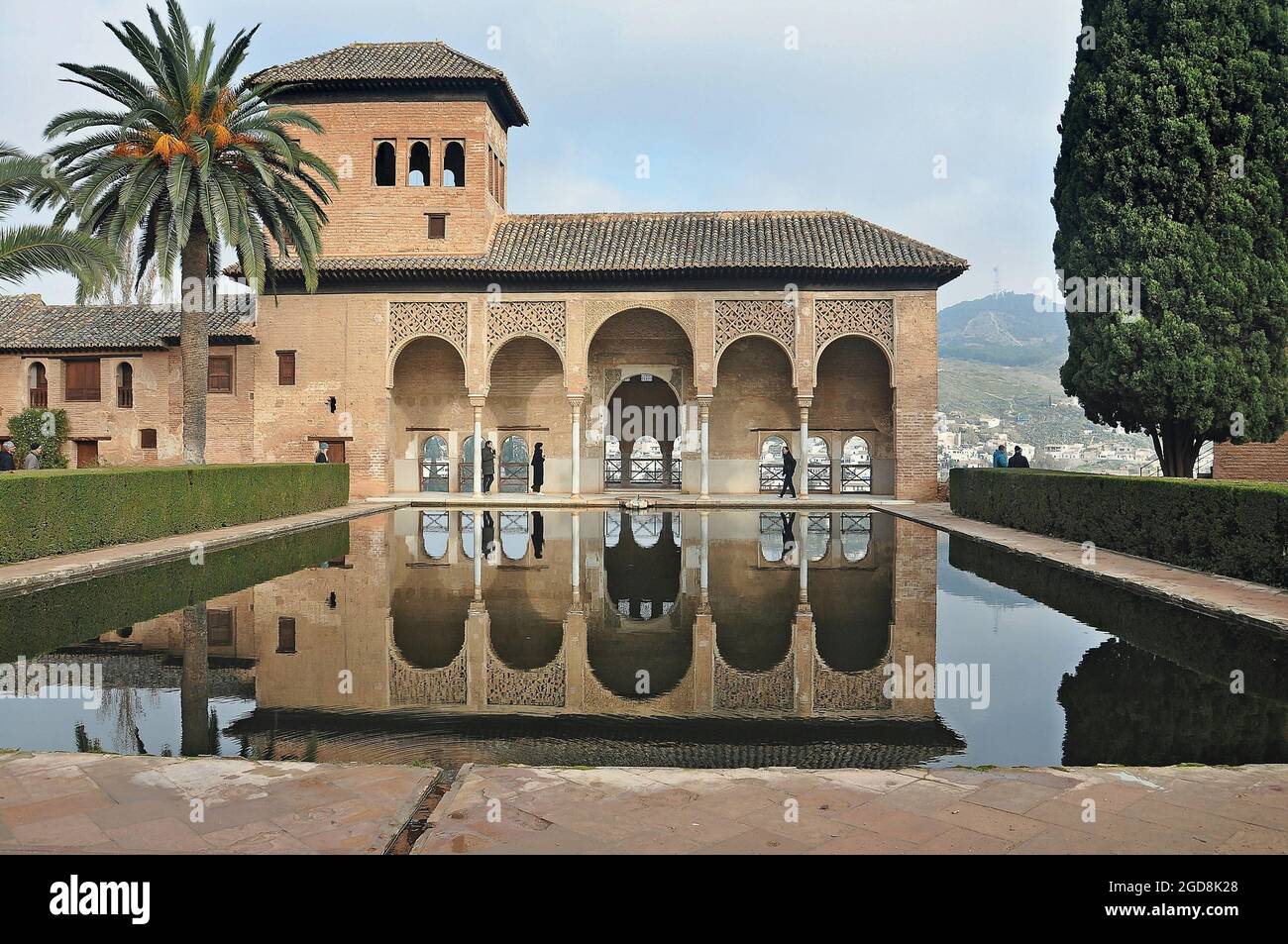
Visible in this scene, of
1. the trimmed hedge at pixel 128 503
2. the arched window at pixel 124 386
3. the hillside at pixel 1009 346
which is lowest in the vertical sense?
the trimmed hedge at pixel 128 503

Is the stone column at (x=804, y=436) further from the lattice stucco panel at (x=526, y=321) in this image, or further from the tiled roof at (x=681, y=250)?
the lattice stucco panel at (x=526, y=321)

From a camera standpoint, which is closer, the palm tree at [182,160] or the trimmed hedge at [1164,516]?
the trimmed hedge at [1164,516]

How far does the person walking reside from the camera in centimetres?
2744

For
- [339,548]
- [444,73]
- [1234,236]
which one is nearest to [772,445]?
[444,73]

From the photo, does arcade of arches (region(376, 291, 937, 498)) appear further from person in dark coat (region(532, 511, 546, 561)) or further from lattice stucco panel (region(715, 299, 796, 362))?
person in dark coat (region(532, 511, 546, 561))

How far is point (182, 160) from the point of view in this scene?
1684 cm

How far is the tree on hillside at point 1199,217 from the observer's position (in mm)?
15367

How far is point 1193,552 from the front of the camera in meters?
10.6

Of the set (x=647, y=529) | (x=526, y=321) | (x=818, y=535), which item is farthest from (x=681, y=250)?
(x=818, y=535)

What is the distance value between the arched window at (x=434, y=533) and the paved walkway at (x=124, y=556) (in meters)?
2.03

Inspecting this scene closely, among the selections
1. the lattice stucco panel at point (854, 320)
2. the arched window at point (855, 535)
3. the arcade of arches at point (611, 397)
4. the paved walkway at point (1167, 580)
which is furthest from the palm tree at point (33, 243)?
the lattice stucco panel at point (854, 320)

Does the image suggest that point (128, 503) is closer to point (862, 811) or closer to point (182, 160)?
point (182, 160)

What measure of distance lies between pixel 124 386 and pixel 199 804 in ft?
88.6

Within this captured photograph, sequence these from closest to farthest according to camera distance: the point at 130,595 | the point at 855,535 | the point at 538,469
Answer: the point at 130,595, the point at 855,535, the point at 538,469
